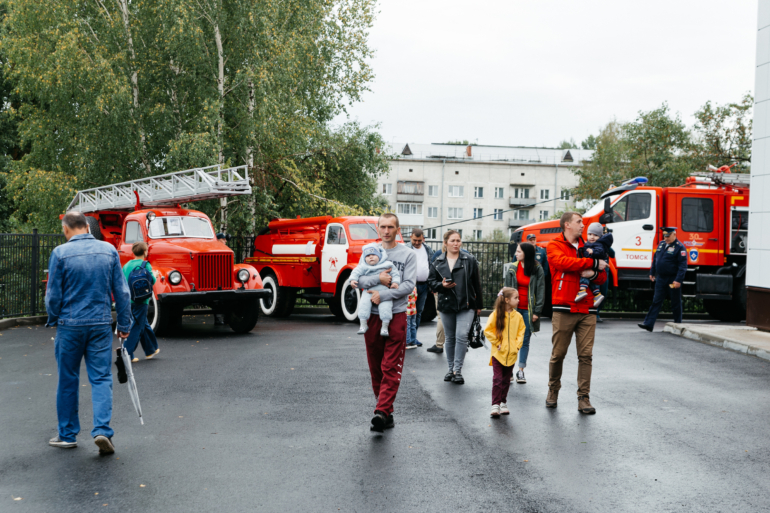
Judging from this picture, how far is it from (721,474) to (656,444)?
32.0 inches

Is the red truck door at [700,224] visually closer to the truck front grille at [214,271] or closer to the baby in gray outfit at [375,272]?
the truck front grille at [214,271]

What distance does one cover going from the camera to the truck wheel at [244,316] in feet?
44.1

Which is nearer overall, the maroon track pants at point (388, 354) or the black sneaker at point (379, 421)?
the black sneaker at point (379, 421)

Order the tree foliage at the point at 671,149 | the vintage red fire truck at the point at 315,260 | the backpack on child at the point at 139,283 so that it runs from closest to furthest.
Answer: the backpack on child at the point at 139,283 → the vintage red fire truck at the point at 315,260 → the tree foliage at the point at 671,149

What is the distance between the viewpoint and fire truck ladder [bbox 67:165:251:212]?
14.6m

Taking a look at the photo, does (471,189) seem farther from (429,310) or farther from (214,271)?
(214,271)

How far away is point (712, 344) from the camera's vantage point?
12.1 meters

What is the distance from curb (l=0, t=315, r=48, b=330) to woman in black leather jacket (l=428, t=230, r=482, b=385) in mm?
10283

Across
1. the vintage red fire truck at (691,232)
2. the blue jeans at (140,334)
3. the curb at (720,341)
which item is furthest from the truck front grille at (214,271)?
the curb at (720,341)

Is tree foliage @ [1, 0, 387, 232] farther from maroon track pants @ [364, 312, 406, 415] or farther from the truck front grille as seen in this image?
maroon track pants @ [364, 312, 406, 415]

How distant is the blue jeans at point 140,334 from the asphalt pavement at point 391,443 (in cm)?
31

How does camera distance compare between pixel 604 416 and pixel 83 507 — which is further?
pixel 604 416

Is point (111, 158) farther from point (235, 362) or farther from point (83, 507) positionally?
point (83, 507)

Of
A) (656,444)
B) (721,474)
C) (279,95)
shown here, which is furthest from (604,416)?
(279,95)
